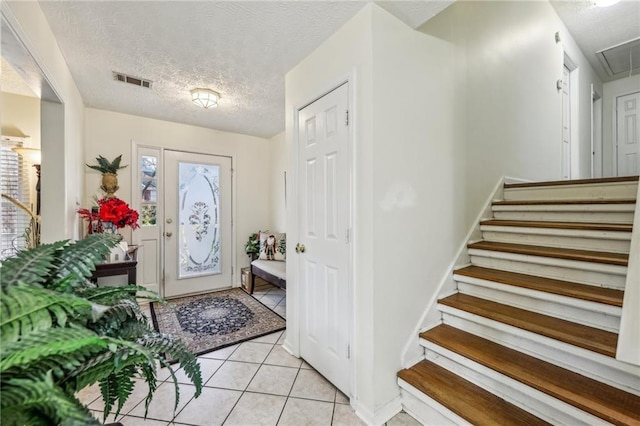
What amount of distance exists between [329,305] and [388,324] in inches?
17.0

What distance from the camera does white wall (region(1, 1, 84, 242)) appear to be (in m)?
1.45

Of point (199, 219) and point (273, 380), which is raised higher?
point (199, 219)

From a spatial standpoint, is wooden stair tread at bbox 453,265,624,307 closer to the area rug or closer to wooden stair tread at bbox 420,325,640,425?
→ wooden stair tread at bbox 420,325,640,425

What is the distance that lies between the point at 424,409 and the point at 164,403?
1.59m

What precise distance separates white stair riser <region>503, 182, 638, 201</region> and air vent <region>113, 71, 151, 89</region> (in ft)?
12.0

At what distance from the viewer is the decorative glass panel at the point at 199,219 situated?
383 centimetres

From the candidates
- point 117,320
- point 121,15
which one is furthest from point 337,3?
point 117,320

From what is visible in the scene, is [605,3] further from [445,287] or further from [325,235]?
[325,235]

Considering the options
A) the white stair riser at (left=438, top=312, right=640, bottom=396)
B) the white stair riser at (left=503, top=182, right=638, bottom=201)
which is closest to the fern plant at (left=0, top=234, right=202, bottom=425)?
the white stair riser at (left=438, top=312, right=640, bottom=396)

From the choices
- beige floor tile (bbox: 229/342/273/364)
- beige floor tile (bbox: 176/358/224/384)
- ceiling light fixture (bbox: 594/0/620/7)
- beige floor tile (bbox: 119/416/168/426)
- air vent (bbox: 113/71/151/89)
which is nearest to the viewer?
beige floor tile (bbox: 119/416/168/426)

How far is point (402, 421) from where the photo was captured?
1.59 metres

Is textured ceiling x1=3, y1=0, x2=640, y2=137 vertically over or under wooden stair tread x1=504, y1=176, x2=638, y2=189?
over

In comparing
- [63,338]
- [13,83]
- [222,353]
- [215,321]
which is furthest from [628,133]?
[13,83]

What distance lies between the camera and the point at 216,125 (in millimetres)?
→ 3869
